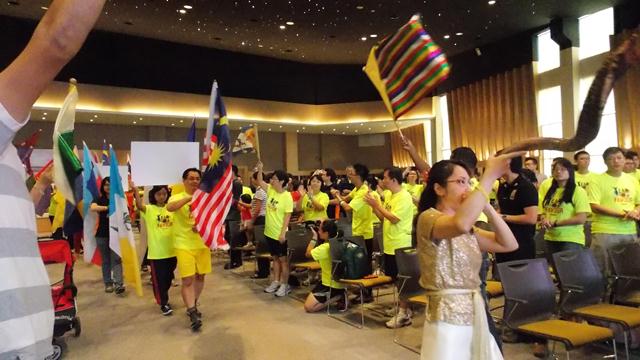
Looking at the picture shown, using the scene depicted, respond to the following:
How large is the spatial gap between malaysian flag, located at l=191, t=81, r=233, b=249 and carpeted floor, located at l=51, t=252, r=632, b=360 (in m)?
1.02

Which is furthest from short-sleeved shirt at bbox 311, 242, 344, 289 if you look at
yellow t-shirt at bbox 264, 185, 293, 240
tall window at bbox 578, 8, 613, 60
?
tall window at bbox 578, 8, 613, 60

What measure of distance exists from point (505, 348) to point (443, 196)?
2.48m

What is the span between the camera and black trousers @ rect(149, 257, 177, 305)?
552cm

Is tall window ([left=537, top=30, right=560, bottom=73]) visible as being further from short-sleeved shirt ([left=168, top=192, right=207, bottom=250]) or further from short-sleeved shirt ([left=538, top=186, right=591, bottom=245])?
short-sleeved shirt ([left=168, top=192, right=207, bottom=250])

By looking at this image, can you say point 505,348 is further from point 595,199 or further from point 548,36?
point 548,36

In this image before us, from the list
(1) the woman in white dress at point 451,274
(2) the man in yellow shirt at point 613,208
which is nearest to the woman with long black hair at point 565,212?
(2) the man in yellow shirt at point 613,208

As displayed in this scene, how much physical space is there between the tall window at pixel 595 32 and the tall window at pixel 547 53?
2.54 ft

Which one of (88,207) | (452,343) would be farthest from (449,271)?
(88,207)

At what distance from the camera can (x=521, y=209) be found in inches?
162

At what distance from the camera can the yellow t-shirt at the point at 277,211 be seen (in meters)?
6.38

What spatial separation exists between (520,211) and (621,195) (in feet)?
4.76

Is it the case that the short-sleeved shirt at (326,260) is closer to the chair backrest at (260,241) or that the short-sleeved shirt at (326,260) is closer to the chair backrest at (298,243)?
the chair backrest at (298,243)

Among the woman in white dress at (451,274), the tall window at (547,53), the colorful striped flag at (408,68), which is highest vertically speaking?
the tall window at (547,53)

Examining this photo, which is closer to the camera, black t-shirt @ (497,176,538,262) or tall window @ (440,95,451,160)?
black t-shirt @ (497,176,538,262)
